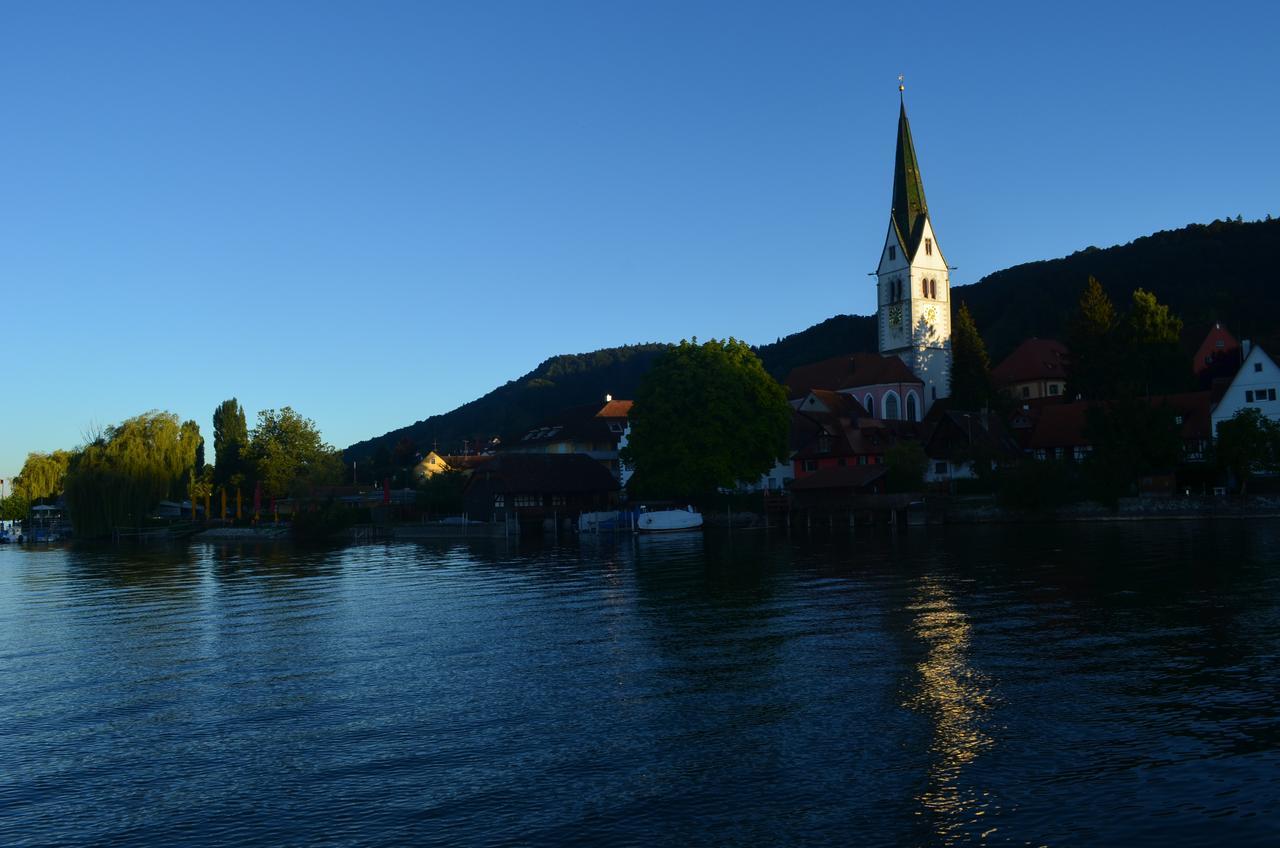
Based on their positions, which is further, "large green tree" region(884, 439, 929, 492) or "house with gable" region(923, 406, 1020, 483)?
"house with gable" region(923, 406, 1020, 483)

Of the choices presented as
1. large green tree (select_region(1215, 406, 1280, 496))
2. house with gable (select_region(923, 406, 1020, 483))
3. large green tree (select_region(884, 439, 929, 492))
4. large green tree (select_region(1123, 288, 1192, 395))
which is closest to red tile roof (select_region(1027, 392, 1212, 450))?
house with gable (select_region(923, 406, 1020, 483))

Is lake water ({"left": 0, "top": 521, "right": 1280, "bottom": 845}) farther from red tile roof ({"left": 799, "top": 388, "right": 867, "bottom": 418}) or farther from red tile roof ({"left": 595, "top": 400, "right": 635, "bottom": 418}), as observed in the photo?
red tile roof ({"left": 595, "top": 400, "right": 635, "bottom": 418})

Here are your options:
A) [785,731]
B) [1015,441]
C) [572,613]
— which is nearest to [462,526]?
[1015,441]

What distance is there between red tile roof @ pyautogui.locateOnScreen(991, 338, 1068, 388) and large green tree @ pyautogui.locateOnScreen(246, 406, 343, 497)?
251 feet

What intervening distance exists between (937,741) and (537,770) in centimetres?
577

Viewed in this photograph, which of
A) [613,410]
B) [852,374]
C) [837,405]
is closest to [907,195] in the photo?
[852,374]

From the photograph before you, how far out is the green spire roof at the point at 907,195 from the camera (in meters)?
127

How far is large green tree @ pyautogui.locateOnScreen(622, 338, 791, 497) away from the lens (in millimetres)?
82625

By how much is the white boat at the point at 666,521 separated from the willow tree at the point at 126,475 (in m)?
51.0

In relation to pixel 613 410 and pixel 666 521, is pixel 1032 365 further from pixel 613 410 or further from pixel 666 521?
pixel 666 521

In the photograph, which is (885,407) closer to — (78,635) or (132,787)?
(78,635)

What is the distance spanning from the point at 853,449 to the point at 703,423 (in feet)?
52.5

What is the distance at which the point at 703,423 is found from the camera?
272 ft

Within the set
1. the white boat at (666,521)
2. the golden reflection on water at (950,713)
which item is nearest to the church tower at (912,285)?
the white boat at (666,521)
